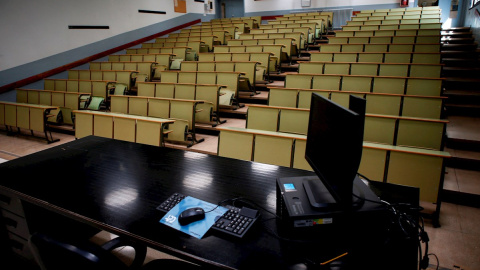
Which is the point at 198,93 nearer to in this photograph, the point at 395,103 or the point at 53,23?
the point at 395,103

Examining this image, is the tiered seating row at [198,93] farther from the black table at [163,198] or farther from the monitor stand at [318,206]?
the monitor stand at [318,206]

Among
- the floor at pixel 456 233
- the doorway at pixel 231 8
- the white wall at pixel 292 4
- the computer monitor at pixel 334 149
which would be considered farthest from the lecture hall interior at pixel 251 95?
the doorway at pixel 231 8

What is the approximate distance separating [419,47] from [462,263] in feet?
5.73

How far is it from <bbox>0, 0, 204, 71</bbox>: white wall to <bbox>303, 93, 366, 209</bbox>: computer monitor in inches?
121

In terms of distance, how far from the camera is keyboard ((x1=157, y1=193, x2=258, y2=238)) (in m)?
0.47

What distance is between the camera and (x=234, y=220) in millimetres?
488

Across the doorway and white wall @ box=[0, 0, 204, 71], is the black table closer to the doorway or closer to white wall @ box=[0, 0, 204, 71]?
white wall @ box=[0, 0, 204, 71]

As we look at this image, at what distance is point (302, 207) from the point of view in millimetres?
444

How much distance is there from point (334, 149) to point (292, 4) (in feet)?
17.3

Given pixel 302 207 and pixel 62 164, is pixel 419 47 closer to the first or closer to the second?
pixel 302 207

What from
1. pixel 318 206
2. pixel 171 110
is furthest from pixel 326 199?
pixel 171 110

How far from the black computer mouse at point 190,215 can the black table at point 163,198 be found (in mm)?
22

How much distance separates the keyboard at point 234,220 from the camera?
0.47 m

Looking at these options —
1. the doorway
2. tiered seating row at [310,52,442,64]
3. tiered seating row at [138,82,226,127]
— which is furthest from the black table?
the doorway
